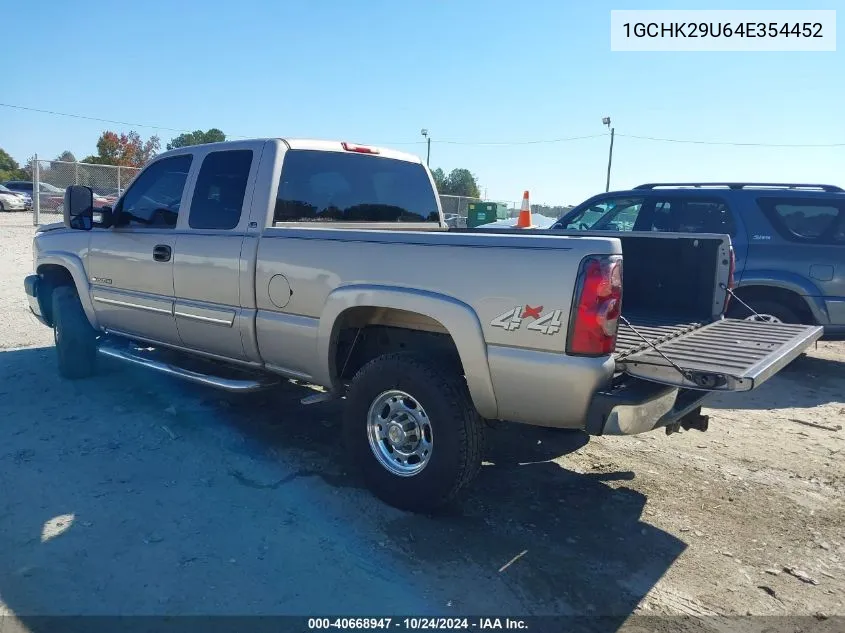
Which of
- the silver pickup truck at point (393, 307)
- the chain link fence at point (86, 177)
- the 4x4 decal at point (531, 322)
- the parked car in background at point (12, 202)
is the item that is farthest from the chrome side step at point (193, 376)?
the parked car in background at point (12, 202)

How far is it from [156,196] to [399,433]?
2.96m

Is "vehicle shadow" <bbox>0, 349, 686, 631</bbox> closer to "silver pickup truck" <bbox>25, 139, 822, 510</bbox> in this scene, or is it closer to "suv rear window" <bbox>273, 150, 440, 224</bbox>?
"silver pickup truck" <bbox>25, 139, 822, 510</bbox>

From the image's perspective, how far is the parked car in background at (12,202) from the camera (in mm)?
30420

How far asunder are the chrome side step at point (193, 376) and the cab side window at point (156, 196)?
1033mm

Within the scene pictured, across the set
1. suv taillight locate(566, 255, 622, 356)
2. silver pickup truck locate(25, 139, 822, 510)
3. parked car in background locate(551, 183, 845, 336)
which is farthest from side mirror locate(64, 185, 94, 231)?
parked car in background locate(551, 183, 845, 336)

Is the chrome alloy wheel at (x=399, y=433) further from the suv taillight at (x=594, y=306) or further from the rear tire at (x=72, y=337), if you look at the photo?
the rear tire at (x=72, y=337)

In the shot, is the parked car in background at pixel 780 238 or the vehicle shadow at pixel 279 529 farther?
the parked car in background at pixel 780 238

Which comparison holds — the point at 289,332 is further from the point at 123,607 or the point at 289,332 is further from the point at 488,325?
the point at 123,607

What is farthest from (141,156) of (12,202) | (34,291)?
(34,291)

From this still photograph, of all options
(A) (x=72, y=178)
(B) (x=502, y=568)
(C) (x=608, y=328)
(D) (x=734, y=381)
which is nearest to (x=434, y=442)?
(B) (x=502, y=568)

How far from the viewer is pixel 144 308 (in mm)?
5102

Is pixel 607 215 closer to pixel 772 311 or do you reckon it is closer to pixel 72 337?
pixel 772 311

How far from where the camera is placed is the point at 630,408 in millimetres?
2941

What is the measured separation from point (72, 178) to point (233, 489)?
71.9ft
